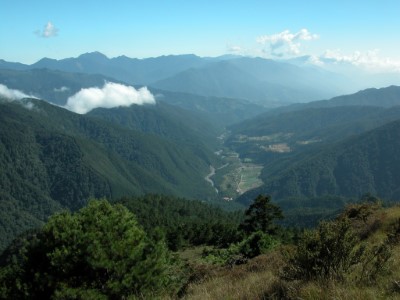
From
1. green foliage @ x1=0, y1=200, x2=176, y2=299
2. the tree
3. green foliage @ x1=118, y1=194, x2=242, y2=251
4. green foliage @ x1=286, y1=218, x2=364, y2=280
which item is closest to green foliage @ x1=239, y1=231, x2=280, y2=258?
green foliage @ x1=0, y1=200, x2=176, y2=299

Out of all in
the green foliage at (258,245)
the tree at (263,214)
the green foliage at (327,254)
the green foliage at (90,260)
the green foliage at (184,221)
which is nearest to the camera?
the green foliage at (327,254)

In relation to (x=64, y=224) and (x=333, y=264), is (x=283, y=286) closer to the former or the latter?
(x=333, y=264)

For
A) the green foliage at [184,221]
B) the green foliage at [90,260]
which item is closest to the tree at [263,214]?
the green foliage at [184,221]

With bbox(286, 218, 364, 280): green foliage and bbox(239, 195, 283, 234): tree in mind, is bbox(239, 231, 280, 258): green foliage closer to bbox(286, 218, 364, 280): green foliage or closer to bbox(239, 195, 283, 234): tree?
bbox(239, 195, 283, 234): tree

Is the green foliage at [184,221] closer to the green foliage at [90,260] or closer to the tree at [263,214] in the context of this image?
the tree at [263,214]

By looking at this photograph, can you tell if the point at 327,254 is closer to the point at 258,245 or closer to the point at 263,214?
the point at 258,245
